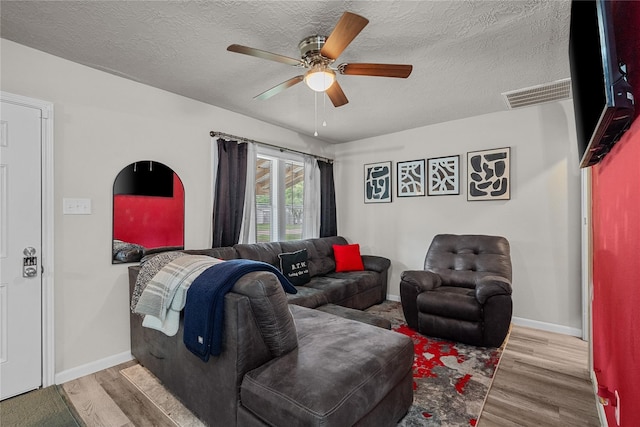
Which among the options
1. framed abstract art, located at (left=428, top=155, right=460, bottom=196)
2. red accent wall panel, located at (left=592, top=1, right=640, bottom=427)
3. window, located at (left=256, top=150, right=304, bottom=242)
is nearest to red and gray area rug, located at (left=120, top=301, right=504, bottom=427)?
red accent wall panel, located at (left=592, top=1, right=640, bottom=427)

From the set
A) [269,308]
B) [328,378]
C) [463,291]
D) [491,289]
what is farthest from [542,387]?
[269,308]

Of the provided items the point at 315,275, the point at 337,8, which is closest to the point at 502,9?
the point at 337,8

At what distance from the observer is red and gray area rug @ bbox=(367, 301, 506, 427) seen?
6.00 ft

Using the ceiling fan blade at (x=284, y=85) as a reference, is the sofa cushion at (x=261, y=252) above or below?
below

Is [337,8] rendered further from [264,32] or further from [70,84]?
[70,84]

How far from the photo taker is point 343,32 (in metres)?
1.63

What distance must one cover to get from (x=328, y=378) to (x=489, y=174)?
128 inches

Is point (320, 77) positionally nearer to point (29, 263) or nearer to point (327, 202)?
point (29, 263)

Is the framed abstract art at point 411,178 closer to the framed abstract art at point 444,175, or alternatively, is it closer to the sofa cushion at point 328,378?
the framed abstract art at point 444,175

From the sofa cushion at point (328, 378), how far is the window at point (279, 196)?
7.72 ft

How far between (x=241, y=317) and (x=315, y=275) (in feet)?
7.72

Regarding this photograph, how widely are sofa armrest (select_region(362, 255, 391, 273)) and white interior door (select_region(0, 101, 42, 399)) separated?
340cm

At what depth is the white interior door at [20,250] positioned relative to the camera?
2.05 m

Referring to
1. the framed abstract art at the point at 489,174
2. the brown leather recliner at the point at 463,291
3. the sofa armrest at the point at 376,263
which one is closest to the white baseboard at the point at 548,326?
the brown leather recliner at the point at 463,291
